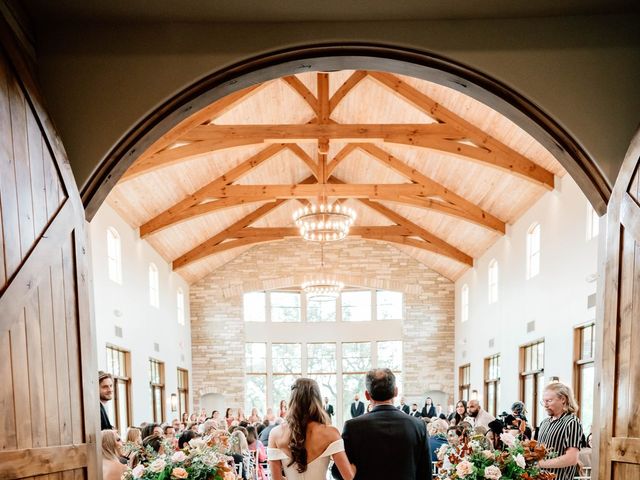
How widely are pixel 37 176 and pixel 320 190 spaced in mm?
11639

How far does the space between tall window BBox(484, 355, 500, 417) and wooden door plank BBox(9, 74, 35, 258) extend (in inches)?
540

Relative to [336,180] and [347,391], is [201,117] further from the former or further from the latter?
[347,391]

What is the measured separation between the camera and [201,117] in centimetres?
1014

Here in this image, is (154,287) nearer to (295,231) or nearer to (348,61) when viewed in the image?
(295,231)

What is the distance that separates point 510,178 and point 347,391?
10.4 meters

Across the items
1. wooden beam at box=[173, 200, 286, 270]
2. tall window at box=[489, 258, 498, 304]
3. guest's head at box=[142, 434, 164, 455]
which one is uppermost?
wooden beam at box=[173, 200, 286, 270]

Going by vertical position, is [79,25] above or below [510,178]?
below

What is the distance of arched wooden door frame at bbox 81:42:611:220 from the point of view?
3.15m

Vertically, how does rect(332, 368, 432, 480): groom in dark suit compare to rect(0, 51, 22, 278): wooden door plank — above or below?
below

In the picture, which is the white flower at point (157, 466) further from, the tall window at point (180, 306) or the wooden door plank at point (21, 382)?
the tall window at point (180, 306)

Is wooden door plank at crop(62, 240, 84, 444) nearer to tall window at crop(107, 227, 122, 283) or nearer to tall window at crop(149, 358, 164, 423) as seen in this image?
tall window at crop(107, 227, 122, 283)

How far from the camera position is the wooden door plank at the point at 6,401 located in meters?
2.31

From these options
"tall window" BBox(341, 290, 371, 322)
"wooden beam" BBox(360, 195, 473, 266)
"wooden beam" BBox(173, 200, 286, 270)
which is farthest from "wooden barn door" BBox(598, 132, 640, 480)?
"tall window" BBox(341, 290, 371, 322)

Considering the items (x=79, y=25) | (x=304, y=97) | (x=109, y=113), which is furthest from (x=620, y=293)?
(x=304, y=97)
